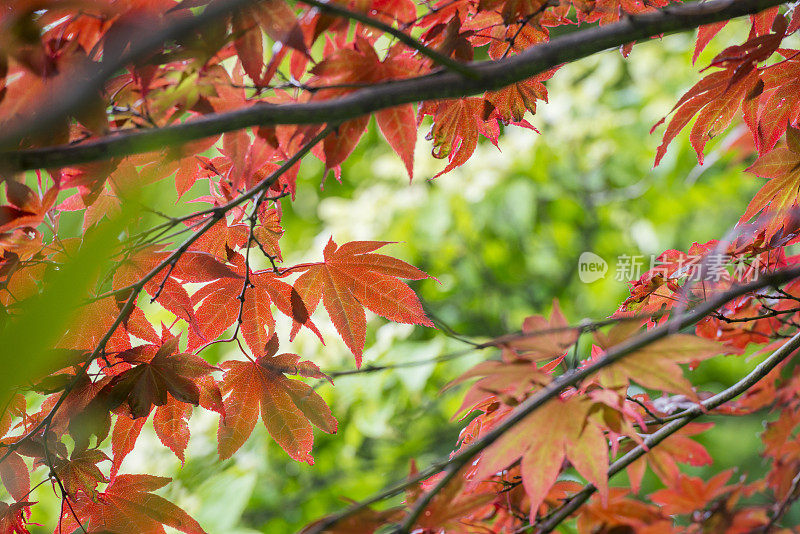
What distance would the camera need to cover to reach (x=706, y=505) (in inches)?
35.4

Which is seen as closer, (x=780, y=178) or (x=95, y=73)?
(x=95, y=73)

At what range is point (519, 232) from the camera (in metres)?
2.03

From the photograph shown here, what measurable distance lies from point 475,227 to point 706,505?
1.20 metres

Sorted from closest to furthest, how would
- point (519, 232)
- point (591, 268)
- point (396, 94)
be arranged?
point (396, 94) → point (591, 268) → point (519, 232)

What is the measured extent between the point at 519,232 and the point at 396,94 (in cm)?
174

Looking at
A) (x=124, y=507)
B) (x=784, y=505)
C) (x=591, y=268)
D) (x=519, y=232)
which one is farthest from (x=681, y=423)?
(x=519, y=232)

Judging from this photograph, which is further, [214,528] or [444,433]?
[444,433]

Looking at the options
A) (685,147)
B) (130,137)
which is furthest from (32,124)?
(685,147)

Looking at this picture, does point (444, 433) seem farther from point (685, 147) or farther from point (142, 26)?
point (142, 26)

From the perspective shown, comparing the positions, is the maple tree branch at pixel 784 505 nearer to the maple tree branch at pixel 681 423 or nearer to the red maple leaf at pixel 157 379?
the maple tree branch at pixel 681 423

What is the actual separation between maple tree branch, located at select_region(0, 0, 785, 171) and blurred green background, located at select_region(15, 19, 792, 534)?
129 cm

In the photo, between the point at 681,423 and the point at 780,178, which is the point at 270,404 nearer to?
the point at 681,423

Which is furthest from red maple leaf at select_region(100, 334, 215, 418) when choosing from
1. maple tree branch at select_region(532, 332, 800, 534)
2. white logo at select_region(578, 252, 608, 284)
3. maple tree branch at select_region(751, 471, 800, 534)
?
white logo at select_region(578, 252, 608, 284)

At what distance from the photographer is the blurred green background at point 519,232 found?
181 centimetres
